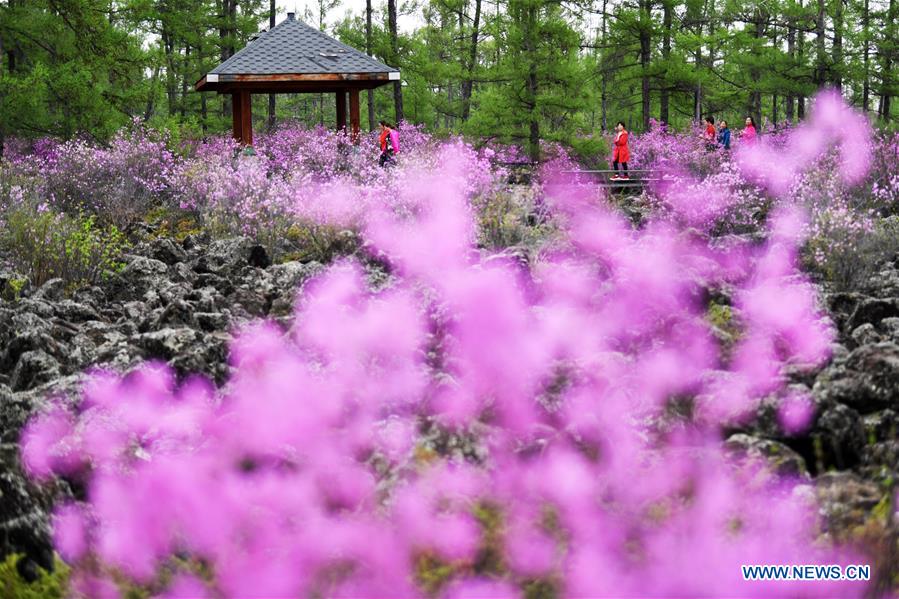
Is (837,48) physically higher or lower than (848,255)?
higher

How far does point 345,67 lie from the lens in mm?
19453

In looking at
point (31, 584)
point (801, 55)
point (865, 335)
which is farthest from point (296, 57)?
point (31, 584)

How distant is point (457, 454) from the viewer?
3525mm

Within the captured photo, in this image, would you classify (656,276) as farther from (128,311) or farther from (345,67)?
(345,67)

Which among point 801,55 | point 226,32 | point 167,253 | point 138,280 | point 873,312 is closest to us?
point 873,312

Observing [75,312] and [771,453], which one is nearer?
[771,453]

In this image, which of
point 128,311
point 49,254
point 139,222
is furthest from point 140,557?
point 139,222

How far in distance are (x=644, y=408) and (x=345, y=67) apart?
54.6 feet

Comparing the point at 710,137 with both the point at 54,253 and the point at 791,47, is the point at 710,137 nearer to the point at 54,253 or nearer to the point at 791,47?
the point at 791,47

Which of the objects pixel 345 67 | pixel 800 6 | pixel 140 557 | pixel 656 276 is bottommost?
pixel 140 557

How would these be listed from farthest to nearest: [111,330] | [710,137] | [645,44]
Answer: [645,44]
[710,137]
[111,330]

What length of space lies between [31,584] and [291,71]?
1730 centimetres

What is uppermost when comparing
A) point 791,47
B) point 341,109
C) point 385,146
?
point 791,47

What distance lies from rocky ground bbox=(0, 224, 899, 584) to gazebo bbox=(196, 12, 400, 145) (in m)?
10.8
